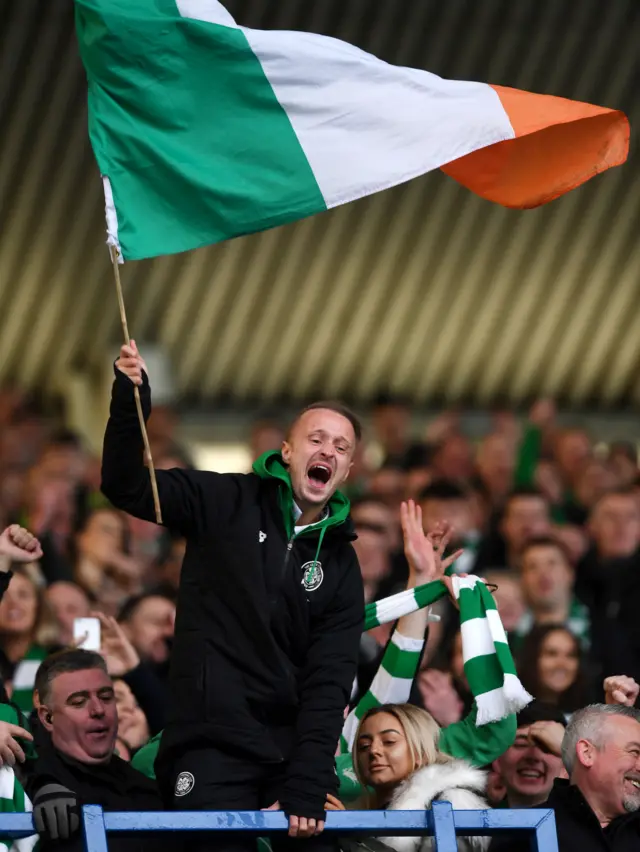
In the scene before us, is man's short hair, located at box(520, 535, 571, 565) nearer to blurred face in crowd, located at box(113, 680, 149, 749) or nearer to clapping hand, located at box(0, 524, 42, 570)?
blurred face in crowd, located at box(113, 680, 149, 749)

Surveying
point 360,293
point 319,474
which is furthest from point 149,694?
point 360,293

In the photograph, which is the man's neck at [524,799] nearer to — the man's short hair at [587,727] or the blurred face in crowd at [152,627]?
the man's short hair at [587,727]

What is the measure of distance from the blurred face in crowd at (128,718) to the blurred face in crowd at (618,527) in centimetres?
230

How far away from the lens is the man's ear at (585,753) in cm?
411

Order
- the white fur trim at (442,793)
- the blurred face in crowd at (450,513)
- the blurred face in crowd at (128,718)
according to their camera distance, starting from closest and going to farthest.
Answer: the white fur trim at (442,793) → the blurred face in crowd at (128,718) → the blurred face in crowd at (450,513)

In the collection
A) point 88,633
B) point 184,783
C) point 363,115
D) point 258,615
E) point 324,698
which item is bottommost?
point 88,633

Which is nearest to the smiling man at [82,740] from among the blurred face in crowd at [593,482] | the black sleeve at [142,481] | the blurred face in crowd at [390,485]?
the black sleeve at [142,481]

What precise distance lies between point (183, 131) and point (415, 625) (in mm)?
1336

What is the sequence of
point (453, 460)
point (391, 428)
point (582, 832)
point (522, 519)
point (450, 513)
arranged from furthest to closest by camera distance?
point (391, 428), point (453, 460), point (522, 519), point (450, 513), point (582, 832)

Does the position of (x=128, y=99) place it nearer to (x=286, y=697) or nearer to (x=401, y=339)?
(x=286, y=697)

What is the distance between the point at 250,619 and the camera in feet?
12.7

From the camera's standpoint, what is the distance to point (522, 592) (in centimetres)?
625

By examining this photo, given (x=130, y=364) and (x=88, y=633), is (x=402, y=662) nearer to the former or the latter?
(x=88, y=633)

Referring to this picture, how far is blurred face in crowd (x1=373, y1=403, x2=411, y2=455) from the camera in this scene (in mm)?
8102
